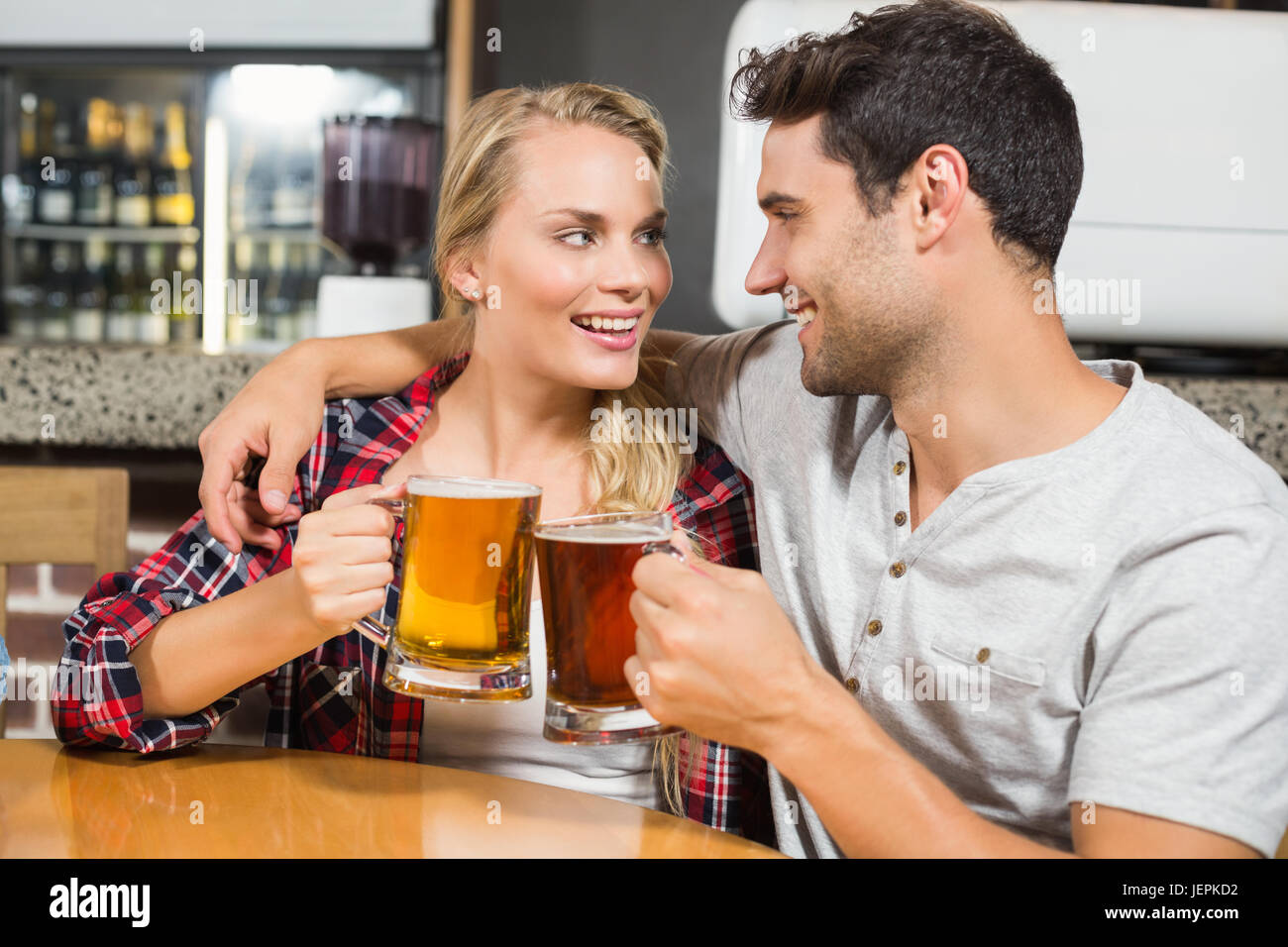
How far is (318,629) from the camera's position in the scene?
38.2 inches

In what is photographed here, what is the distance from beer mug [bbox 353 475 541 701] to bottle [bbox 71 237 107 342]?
12.9ft

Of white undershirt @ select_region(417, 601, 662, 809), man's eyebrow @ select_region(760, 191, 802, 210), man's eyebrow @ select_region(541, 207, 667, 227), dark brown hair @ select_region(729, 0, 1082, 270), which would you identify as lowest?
white undershirt @ select_region(417, 601, 662, 809)

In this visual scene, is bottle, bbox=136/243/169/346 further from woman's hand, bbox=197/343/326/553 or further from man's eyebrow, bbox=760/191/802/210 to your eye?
man's eyebrow, bbox=760/191/802/210

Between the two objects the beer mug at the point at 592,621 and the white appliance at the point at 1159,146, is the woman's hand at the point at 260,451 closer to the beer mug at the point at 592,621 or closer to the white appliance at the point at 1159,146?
the beer mug at the point at 592,621

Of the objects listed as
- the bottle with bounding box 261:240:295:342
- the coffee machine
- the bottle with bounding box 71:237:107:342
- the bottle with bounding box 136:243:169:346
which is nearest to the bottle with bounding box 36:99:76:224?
the bottle with bounding box 71:237:107:342

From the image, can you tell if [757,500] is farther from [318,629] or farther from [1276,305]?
[1276,305]

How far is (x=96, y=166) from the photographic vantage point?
4262mm

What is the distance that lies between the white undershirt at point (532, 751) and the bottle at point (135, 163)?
3.55m

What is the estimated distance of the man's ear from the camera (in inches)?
41.4

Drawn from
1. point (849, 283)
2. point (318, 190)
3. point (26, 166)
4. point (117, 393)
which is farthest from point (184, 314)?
point (849, 283)

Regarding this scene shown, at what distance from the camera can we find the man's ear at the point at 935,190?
1.05m
